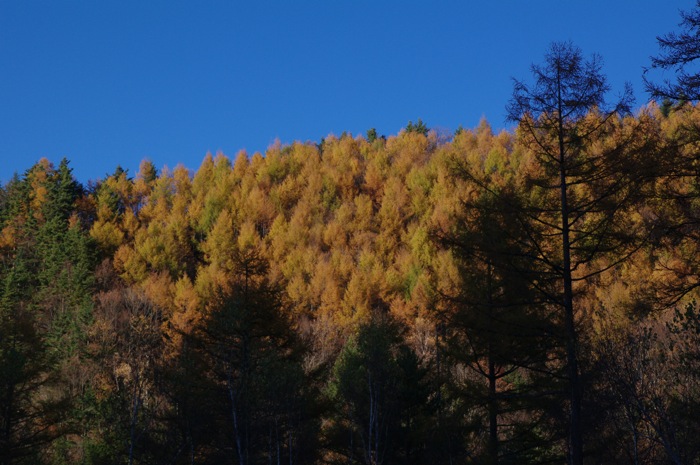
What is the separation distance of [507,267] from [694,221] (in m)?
2.91

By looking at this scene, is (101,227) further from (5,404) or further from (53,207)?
→ (5,404)

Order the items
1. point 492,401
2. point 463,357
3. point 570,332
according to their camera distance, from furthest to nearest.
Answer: point 463,357 < point 492,401 < point 570,332

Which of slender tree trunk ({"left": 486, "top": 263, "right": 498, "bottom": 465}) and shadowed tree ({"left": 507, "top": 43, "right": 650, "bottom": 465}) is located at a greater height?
shadowed tree ({"left": 507, "top": 43, "right": 650, "bottom": 465})

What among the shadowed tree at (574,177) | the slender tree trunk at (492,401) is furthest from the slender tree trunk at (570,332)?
the slender tree trunk at (492,401)

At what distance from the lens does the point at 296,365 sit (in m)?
15.8

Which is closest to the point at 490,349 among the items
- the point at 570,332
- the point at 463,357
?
the point at 463,357

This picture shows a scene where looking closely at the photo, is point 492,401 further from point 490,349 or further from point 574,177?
point 574,177

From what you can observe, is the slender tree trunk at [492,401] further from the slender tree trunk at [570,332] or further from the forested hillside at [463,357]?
the slender tree trunk at [570,332]

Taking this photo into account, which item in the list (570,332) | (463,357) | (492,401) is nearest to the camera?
(570,332)

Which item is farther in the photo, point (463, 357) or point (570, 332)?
point (463, 357)

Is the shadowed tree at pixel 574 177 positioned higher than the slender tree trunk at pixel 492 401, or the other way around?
the shadowed tree at pixel 574 177

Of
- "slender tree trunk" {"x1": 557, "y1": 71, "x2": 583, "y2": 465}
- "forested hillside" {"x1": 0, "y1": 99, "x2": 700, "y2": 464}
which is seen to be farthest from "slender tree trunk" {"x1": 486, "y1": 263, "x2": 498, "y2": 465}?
"slender tree trunk" {"x1": 557, "y1": 71, "x2": 583, "y2": 465}

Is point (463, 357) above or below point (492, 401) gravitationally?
above

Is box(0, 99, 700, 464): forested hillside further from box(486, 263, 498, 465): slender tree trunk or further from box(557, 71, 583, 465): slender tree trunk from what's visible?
box(557, 71, 583, 465): slender tree trunk
